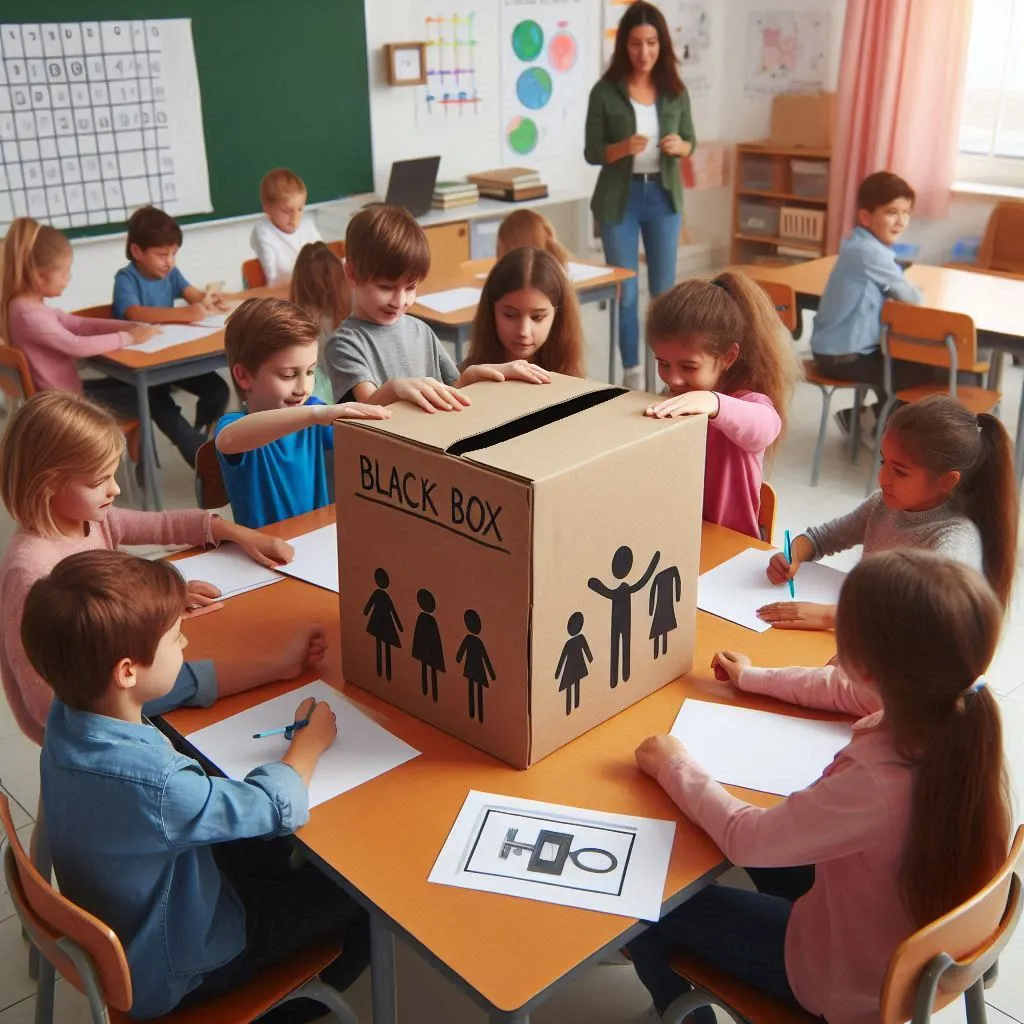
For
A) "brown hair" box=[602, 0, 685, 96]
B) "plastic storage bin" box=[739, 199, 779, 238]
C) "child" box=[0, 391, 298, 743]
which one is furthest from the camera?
"plastic storage bin" box=[739, 199, 779, 238]

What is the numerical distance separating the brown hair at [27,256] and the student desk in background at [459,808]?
7.53 ft

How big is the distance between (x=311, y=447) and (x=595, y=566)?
1121mm

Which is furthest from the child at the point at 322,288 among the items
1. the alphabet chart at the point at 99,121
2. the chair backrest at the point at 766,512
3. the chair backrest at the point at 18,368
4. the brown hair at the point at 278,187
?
the alphabet chart at the point at 99,121

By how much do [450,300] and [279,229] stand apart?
88 cm

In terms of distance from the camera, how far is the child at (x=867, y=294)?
12.8 ft

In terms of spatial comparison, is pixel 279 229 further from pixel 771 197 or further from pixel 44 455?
pixel 771 197

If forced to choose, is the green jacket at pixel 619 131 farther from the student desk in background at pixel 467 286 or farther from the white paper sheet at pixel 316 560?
the white paper sheet at pixel 316 560

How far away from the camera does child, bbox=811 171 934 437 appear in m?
3.89

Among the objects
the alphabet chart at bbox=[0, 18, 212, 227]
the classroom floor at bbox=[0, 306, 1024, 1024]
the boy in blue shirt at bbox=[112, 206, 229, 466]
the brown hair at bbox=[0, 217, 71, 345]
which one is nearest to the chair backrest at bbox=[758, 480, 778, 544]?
the classroom floor at bbox=[0, 306, 1024, 1024]

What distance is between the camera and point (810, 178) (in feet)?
21.5

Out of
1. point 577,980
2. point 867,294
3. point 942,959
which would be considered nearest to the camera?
point 942,959

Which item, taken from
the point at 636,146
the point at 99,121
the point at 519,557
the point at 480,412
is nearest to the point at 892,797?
the point at 519,557

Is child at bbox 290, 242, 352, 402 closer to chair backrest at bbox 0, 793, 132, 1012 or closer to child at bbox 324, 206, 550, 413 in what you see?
child at bbox 324, 206, 550, 413

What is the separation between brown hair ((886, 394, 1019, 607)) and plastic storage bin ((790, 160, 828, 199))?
5.12m
